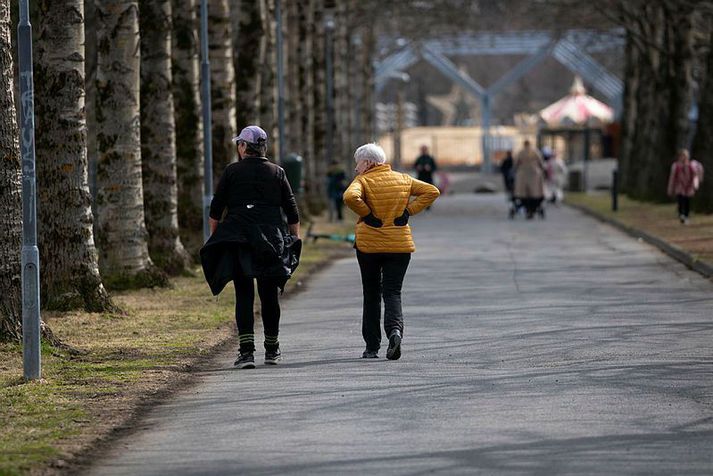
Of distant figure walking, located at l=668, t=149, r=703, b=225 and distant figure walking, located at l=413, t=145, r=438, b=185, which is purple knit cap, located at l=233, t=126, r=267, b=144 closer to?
distant figure walking, located at l=668, t=149, r=703, b=225

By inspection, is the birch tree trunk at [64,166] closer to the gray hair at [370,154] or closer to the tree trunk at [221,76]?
the gray hair at [370,154]

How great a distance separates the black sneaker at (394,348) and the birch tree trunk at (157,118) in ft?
29.6

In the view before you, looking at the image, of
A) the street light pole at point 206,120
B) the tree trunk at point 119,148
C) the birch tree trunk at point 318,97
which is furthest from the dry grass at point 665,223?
the tree trunk at point 119,148

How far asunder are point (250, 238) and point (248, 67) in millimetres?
17400

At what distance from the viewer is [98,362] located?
13.2 metres

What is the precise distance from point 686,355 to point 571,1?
3898 cm

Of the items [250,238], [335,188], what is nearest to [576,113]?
[335,188]

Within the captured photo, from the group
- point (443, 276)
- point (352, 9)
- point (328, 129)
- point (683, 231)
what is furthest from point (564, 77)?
point (443, 276)

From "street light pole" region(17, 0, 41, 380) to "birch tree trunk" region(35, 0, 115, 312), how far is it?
4732 mm

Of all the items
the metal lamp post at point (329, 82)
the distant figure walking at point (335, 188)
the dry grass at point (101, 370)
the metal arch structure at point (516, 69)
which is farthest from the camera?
the metal arch structure at point (516, 69)

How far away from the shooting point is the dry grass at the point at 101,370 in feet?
31.1

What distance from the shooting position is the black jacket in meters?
13.0

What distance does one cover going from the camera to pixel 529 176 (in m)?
41.0

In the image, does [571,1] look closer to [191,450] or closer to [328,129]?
[328,129]
